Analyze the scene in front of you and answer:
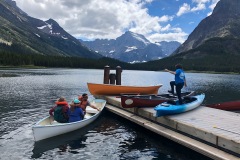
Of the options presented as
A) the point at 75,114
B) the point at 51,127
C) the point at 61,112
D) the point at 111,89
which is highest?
the point at 111,89

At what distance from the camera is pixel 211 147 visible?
14.2 m

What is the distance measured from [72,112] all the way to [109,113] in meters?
8.50

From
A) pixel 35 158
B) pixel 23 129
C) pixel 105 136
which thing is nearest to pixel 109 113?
pixel 105 136

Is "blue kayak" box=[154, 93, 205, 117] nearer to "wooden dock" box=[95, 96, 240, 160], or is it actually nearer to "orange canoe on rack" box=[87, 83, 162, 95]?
"wooden dock" box=[95, 96, 240, 160]

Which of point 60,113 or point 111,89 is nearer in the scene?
point 60,113

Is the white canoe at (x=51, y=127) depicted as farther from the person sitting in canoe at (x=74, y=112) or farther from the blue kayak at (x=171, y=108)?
the blue kayak at (x=171, y=108)

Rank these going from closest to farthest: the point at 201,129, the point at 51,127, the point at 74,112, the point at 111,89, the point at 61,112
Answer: the point at 201,129 < the point at 51,127 < the point at 61,112 < the point at 74,112 < the point at 111,89

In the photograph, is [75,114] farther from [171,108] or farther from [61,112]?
[171,108]

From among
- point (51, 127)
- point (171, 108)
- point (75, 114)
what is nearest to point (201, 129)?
point (171, 108)

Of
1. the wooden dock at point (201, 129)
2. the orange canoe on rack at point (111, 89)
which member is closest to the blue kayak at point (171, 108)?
the wooden dock at point (201, 129)

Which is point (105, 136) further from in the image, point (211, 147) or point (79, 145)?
point (211, 147)

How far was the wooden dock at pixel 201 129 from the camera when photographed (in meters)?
13.5

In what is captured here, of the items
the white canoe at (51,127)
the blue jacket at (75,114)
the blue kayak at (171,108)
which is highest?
the blue kayak at (171,108)

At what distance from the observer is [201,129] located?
15.2 meters
